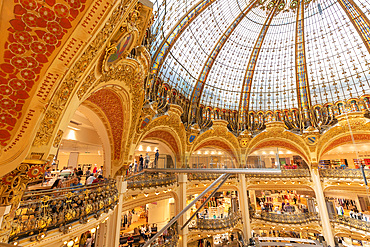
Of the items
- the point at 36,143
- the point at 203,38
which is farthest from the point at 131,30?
the point at 203,38

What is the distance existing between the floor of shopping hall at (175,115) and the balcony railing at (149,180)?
0.10 m

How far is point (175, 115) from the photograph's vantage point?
48.2 ft

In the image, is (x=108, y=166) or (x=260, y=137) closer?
(x=108, y=166)

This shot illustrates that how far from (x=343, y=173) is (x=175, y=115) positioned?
772 inches

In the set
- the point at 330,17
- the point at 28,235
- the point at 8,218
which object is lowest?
the point at 28,235

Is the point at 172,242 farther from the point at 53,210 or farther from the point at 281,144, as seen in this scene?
the point at 281,144

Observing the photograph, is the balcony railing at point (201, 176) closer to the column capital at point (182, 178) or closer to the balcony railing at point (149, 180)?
the column capital at point (182, 178)

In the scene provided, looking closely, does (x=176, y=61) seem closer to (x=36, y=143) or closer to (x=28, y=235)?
(x=36, y=143)

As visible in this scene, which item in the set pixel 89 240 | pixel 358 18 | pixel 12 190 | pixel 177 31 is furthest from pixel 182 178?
pixel 358 18

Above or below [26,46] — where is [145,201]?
below

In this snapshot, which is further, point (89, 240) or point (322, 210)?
point (322, 210)

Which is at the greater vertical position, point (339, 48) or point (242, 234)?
point (339, 48)

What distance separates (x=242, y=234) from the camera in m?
20.2

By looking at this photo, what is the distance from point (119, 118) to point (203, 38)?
11.1 m
